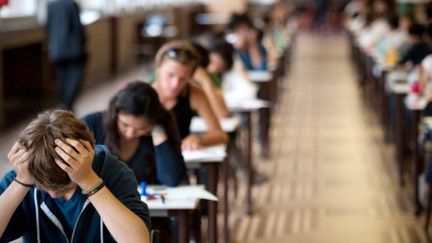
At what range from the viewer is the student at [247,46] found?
30.5 ft

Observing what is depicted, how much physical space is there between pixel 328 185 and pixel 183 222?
154 inches

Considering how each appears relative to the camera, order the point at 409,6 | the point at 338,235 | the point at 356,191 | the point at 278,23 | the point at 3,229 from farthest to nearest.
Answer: the point at 409,6 → the point at 278,23 → the point at 356,191 → the point at 338,235 → the point at 3,229

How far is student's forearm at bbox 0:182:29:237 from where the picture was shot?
256 cm

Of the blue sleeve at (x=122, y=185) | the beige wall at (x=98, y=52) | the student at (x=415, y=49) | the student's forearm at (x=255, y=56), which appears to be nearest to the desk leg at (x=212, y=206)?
the blue sleeve at (x=122, y=185)

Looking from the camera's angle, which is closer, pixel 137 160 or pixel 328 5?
pixel 137 160

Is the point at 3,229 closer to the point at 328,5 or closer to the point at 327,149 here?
the point at 327,149

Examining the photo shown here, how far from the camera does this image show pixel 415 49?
8.91m

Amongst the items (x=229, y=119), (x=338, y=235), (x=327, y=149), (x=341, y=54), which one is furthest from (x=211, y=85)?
(x=341, y=54)

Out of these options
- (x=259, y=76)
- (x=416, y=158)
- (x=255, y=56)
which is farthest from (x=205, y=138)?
(x=255, y=56)

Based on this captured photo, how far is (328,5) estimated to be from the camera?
101ft

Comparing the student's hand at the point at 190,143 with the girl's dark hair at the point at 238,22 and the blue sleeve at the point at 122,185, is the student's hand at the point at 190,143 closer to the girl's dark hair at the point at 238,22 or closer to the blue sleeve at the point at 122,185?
the blue sleeve at the point at 122,185

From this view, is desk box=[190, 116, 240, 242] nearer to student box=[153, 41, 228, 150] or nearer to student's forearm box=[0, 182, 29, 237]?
student box=[153, 41, 228, 150]

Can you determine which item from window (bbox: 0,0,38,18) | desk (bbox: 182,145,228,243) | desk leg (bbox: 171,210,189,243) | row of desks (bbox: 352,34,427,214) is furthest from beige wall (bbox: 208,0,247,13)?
desk leg (bbox: 171,210,189,243)

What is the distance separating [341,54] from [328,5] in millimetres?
9967
